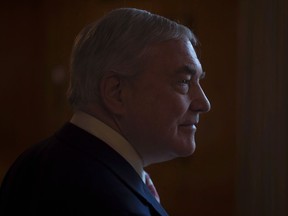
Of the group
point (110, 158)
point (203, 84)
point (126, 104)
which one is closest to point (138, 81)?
point (126, 104)

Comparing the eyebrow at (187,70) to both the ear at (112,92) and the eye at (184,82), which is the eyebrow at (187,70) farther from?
the ear at (112,92)

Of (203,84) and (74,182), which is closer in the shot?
(74,182)

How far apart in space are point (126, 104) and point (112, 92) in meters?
0.04

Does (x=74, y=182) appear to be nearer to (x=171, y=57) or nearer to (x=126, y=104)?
(x=126, y=104)

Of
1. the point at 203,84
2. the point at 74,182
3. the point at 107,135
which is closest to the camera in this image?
the point at 74,182

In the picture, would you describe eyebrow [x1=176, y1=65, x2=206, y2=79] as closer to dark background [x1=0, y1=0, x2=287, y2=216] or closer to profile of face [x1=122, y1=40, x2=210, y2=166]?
profile of face [x1=122, y1=40, x2=210, y2=166]

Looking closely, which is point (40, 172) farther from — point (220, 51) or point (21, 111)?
point (21, 111)

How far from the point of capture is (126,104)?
847 millimetres

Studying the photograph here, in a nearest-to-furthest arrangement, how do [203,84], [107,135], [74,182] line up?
[74,182], [107,135], [203,84]

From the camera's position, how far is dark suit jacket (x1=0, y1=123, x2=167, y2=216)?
676 mm

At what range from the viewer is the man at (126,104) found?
0.79 m

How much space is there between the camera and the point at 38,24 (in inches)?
118

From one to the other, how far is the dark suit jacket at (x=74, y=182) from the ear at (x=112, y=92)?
0.25ft

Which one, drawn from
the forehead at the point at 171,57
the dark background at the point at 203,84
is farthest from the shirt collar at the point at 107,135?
the dark background at the point at 203,84
